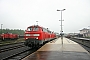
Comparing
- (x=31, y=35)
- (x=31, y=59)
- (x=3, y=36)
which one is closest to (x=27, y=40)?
(x=31, y=35)

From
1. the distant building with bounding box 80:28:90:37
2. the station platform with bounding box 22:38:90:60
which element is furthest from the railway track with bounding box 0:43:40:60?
the distant building with bounding box 80:28:90:37

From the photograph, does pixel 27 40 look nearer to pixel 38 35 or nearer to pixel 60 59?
A: pixel 38 35

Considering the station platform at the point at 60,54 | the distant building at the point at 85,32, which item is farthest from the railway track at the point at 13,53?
the distant building at the point at 85,32

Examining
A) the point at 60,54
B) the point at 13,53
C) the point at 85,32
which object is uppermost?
the point at 85,32

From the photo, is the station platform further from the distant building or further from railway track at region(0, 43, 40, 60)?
the distant building

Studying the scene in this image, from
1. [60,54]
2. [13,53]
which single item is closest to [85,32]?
[13,53]

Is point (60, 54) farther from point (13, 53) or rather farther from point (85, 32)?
point (85, 32)

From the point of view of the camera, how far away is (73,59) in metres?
10.3

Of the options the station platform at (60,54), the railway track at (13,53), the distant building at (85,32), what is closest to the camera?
the station platform at (60,54)

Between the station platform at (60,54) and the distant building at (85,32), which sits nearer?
the station platform at (60,54)

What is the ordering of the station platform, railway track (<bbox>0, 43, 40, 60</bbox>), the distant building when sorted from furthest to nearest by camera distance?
the distant building, railway track (<bbox>0, 43, 40, 60</bbox>), the station platform

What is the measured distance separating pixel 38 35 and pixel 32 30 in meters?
1.35

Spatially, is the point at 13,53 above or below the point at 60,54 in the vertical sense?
below

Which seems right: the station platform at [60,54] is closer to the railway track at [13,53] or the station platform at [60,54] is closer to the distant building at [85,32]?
the railway track at [13,53]
